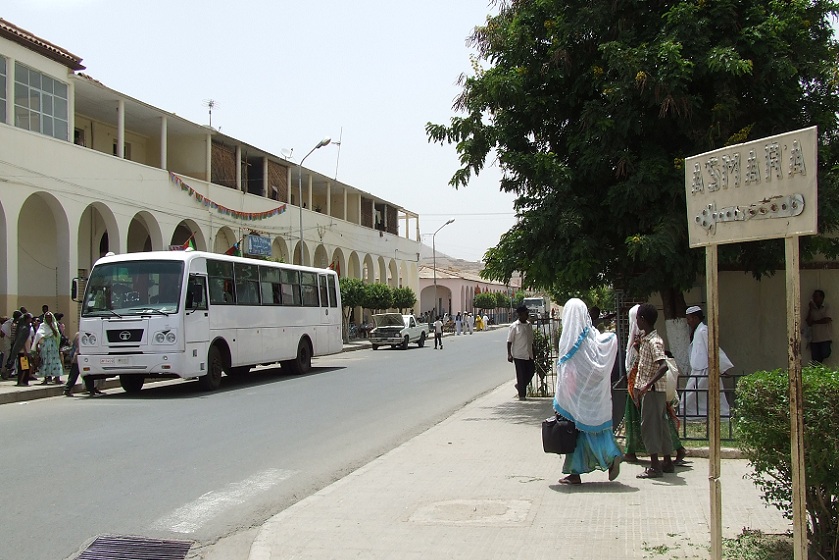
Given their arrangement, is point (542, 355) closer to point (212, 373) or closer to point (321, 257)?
point (212, 373)

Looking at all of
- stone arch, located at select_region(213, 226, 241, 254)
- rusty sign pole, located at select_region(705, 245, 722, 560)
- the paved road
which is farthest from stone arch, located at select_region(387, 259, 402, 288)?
rusty sign pole, located at select_region(705, 245, 722, 560)

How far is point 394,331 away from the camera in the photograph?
38.5 metres

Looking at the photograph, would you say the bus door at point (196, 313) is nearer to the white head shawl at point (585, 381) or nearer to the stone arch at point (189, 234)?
the white head shawl at point (585, 381)

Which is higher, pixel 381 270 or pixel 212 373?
pixel 381 270

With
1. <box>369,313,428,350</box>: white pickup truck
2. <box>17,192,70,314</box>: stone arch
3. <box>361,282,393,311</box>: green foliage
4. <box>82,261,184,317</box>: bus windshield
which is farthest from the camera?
<box>361,282,393,311</box>: green foliage

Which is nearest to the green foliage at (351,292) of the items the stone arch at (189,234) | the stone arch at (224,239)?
the stone arch at (224,239)

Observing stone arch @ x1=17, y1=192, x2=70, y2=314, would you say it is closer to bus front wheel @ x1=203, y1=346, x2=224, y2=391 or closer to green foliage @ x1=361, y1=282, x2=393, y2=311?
bus front wheel @ x1=203, y1=346, x2=224, y2=391

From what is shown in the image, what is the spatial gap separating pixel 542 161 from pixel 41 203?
62.2 feet

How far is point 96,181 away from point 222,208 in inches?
328

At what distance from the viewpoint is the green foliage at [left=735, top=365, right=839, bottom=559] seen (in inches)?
173

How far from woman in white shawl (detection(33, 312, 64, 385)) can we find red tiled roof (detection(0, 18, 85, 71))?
26.5 feet

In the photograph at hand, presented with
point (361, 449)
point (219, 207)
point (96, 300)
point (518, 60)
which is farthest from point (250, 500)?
point (219, 207)

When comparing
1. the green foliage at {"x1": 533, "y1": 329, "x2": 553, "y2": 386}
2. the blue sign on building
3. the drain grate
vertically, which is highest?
the blue sign on building

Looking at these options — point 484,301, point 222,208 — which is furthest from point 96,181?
point 484,301
